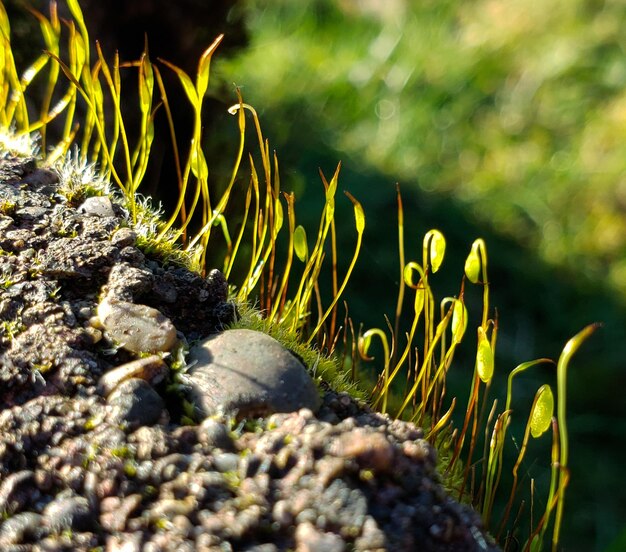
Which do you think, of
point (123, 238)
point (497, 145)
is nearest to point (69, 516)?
point (123, 238)

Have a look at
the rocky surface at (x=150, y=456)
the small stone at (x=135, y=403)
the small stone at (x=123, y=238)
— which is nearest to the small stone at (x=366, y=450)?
the rocky surface at (x=150, y=456)

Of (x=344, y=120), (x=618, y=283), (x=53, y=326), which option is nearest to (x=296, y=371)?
(x=53, y=326)

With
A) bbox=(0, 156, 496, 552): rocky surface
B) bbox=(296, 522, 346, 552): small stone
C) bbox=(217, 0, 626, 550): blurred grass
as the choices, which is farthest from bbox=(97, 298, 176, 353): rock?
bbox=(217, 0, 626, 550): blurred grass

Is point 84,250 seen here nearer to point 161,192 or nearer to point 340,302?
point 161,192

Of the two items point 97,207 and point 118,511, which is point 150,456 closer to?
point 118,511

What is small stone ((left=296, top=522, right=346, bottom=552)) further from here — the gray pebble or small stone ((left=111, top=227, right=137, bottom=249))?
small stone ((left=111, top=227, right=137, bottom=249))

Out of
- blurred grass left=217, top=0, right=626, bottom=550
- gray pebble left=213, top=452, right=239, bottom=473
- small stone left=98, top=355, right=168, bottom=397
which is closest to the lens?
gray pebble left=213, top=452, right=239, bottom=473

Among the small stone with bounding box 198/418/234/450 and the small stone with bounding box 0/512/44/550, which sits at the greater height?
the small stone with bounding box 198/418/234/450
